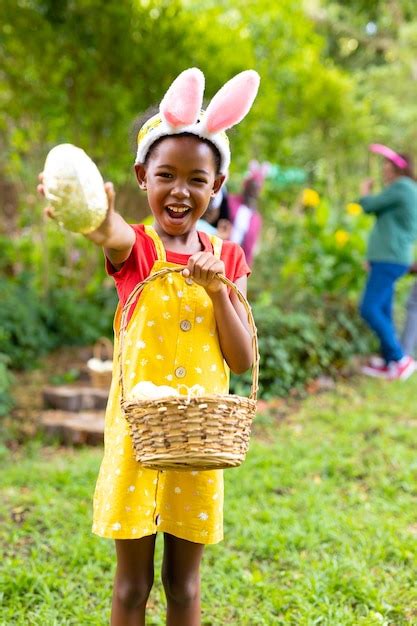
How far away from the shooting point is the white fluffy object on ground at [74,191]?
51.6 inches

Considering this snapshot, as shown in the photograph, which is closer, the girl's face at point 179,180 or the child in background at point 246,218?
the girl's face at point 179,180

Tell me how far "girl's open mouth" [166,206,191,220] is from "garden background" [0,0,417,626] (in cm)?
39

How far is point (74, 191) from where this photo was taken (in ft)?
4.29

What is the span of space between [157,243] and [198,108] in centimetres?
35

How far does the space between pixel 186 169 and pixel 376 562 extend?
185cm

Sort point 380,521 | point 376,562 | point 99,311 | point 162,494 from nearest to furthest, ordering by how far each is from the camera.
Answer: point 162,494 < point 376,562 < point 380,521 < point 99,311

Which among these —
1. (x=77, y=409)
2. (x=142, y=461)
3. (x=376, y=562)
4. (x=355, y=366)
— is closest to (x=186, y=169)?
(x=142, y=461)

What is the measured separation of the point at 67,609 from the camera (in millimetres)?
2289

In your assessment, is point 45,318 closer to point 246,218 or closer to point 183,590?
point 246,218

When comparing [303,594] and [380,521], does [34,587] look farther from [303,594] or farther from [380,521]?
[380,521]

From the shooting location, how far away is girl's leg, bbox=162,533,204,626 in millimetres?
1716

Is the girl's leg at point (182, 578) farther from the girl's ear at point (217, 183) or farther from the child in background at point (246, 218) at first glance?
the child in background at point (246, 218)

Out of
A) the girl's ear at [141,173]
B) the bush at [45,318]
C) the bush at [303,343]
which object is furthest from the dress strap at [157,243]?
the bush at [45,318]

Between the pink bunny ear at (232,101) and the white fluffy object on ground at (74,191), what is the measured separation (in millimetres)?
370
